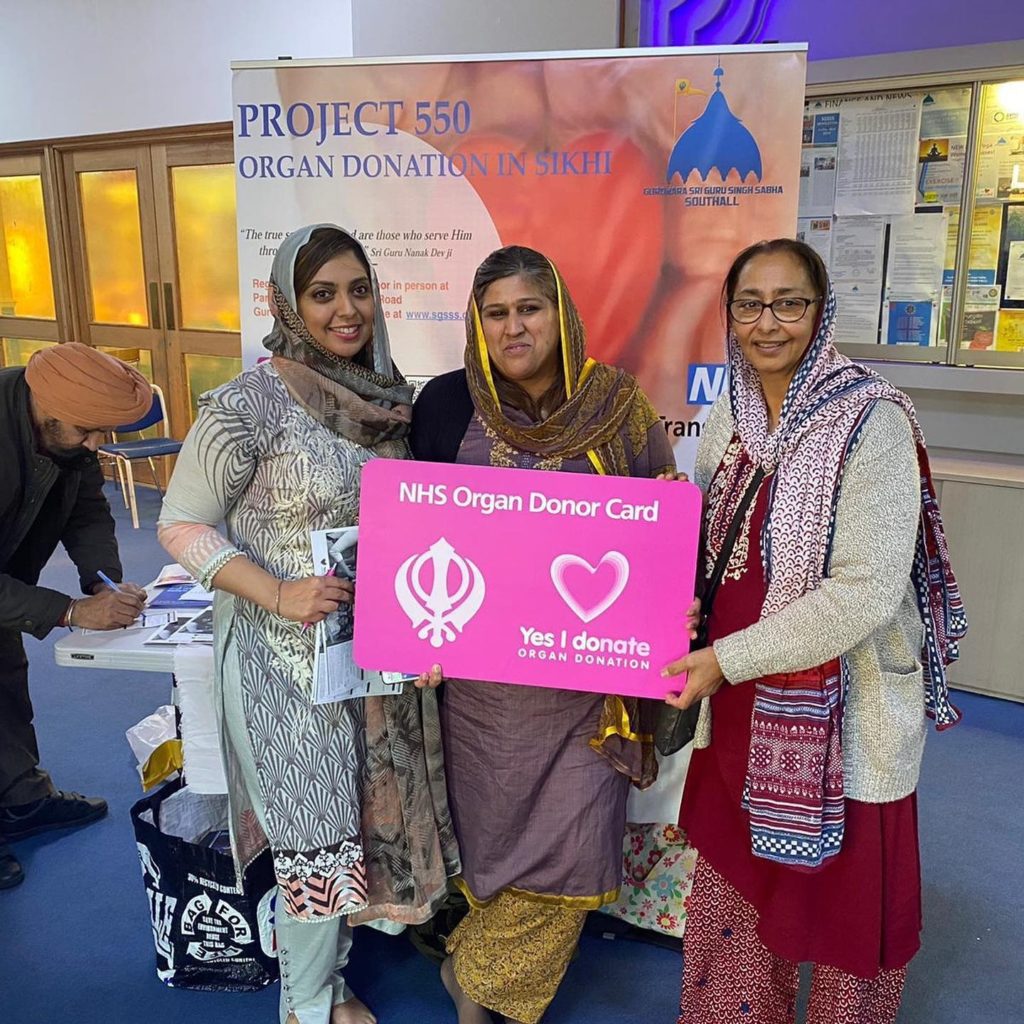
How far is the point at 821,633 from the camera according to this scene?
1.42 metres

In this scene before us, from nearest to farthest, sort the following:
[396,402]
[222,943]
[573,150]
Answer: [396,402] → [222,943] → [573,150]

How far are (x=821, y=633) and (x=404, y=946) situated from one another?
151 cm

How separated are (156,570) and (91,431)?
309 cm

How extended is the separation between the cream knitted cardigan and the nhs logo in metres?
1.17

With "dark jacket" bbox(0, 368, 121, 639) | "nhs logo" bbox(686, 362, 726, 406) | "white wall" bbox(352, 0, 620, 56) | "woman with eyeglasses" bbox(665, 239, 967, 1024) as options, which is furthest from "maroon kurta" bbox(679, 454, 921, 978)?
"white wall" bbox(352, 0, 620, 56)

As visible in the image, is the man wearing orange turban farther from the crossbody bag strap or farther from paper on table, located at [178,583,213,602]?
the crossbody bag strap

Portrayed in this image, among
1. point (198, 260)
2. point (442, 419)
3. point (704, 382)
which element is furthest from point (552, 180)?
point (198, 260)

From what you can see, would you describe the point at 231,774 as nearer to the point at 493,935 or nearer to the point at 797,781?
the point at 493,935

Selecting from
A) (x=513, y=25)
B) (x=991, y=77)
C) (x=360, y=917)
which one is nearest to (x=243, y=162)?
(x=513, y=25)

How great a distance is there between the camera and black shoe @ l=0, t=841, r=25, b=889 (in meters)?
2.56

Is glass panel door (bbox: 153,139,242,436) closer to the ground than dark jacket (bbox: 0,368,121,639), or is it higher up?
higher up

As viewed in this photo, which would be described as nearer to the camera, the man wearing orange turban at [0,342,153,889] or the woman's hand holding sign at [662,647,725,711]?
the woman's hand holding sign at [662,647,725,711]

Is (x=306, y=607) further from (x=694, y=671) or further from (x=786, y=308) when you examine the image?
(x=786, y=308)

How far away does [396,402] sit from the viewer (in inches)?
73.7
